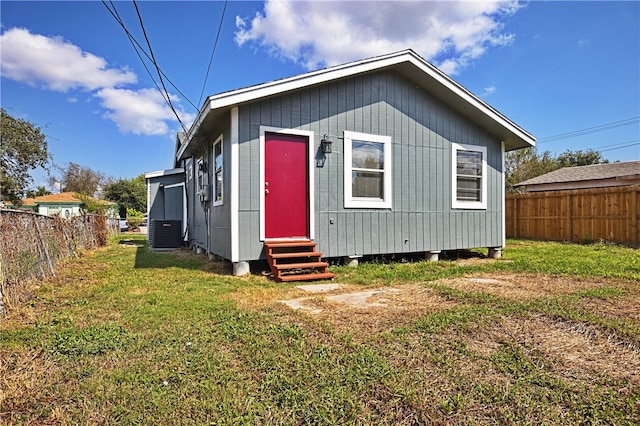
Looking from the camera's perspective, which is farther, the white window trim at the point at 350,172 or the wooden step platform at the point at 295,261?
the white window trim at the point at 350,172

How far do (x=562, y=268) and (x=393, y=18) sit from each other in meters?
6.30

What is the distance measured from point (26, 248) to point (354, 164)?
16.6 ft

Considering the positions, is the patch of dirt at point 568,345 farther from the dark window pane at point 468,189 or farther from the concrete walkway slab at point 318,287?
the dark window pane at point 468,189

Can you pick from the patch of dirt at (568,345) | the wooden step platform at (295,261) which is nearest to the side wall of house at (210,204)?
the wooden step platform at (295,261)

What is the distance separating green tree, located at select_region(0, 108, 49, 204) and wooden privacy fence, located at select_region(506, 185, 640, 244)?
1048 inches

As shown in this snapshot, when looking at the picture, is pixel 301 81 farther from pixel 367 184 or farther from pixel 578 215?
pixel 578 215

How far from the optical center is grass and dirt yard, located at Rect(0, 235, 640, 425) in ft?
5.76

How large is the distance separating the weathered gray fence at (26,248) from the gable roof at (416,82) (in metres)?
2.89

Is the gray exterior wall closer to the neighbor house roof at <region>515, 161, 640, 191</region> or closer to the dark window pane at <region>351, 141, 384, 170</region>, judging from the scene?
the dark window pane at <region>351, 141, 384, 170</region>

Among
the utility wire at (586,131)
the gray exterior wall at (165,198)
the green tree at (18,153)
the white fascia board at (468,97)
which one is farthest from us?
the utility wire at (586,131)

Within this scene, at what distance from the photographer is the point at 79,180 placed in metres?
44.4

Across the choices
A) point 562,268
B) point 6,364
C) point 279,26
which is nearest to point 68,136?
point 279,26

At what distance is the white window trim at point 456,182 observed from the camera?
7.56 m

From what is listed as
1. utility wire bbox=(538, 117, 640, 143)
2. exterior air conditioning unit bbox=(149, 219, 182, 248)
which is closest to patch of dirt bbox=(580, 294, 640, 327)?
exterior air conditioning unit bbox=(149, 219, 182, 248)
